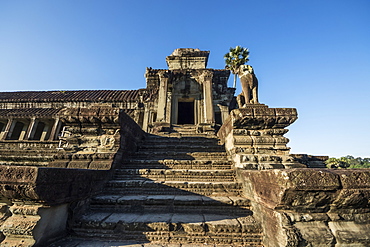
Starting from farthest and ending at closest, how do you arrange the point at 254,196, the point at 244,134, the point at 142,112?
the point at 142,112, the point at 244,134, the point at 254,196

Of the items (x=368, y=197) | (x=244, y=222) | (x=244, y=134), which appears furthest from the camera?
(x=244, y=134)

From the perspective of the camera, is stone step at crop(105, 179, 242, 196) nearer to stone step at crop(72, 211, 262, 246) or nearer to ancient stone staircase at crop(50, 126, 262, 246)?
ancient stone staircase at crop(50, 126, 262, 246)

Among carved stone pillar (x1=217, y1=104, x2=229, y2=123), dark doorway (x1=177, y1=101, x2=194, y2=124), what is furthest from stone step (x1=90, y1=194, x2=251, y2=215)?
dark doorway (x1=177, y1=101, x2=194, y2=124)

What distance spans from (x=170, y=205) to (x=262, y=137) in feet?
8.49

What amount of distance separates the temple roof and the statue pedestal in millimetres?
12734

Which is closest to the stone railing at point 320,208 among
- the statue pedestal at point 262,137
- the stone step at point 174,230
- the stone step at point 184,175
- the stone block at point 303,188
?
the stone block at point 303,188

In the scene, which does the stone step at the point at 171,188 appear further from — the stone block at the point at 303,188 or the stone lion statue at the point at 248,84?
the stone lion statue at the point at 248,84

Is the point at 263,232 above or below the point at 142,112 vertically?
below

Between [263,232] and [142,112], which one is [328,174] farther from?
[142,112]

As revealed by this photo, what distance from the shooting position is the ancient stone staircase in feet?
6.97

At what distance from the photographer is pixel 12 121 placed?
52.6 ft

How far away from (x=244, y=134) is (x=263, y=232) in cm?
212

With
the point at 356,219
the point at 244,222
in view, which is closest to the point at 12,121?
the point at 244,222

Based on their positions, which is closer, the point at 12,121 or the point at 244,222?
the point at 244,222
